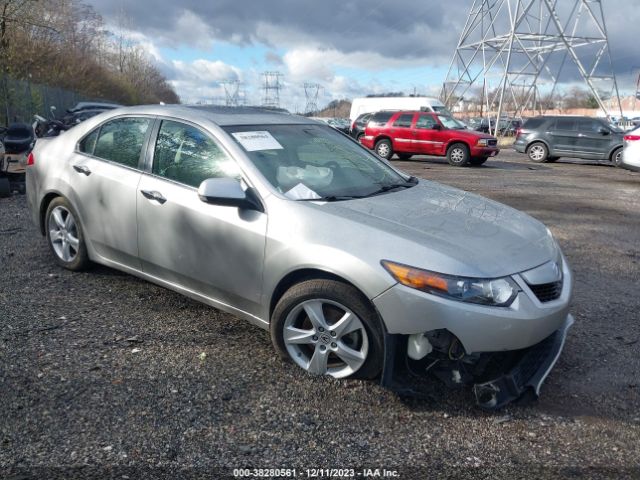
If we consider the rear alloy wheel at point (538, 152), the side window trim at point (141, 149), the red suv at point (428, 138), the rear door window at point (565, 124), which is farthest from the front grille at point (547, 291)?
the rear alloy wheel at point (538, 152)

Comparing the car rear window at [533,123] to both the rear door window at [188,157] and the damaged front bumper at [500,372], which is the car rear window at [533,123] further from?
the damaged front bumper at [500,372]

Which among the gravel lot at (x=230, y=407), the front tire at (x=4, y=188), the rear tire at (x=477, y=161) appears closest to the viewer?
the gravel lot at (x=230, y=407)

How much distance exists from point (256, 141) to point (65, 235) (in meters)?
2.14

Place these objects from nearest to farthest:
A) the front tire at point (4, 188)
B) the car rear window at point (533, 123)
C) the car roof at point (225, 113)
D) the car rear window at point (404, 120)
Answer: the car roof at point (225, 113), the front tire at point (4, 188), the car rear window at point (404, 120), the car rear window at point (533, 123)

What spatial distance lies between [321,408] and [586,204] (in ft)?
29.8

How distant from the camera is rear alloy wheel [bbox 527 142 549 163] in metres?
20.5

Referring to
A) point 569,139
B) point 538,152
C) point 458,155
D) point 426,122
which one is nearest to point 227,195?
point 458,155

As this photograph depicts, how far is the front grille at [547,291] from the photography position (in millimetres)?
3096

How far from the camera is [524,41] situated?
37625 mm

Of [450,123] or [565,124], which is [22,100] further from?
[565,124]

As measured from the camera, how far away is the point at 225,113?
4348 mm

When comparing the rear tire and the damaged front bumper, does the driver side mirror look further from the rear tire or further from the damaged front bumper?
the rear tire

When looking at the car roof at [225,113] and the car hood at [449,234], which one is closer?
the car hood at [449,234]

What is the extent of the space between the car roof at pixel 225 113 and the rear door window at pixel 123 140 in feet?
0.33
